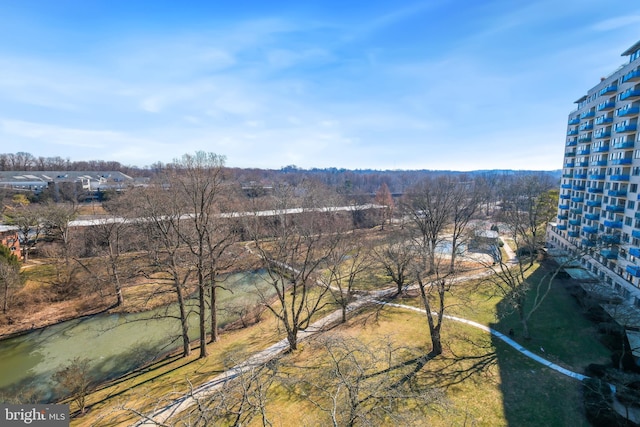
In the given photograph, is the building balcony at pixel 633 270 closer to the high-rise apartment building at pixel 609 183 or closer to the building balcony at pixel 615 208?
the high-rise apartment building at pixel 609 183

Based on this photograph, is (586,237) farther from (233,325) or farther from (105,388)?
(105,388)

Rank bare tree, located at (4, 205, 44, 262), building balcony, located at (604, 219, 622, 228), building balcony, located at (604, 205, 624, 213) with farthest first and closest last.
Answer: bare tree, located at (4, 205, 44, 262) < building balcony, located at (604, 205, 624, 213) < building balcony, located at (604, 219, 622, 228)

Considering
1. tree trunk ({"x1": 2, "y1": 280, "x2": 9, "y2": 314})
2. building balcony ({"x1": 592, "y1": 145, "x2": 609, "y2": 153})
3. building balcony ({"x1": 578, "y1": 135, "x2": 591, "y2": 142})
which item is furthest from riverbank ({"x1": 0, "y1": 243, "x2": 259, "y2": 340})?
building balcony ({"x1": 578, "y1": 135, "x2": 591, "y2": 142})

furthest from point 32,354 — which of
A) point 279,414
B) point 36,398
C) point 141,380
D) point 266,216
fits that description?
point 266,216

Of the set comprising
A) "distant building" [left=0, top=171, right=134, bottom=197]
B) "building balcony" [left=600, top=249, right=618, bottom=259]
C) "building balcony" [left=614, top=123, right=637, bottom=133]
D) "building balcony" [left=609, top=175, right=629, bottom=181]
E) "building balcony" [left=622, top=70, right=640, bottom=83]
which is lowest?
"building balcony" [left=600, top=249, right=618, bottom=259]

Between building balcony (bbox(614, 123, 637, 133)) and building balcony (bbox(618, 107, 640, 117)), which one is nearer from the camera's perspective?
building balcony (bbox(618, 107, 640, 117))

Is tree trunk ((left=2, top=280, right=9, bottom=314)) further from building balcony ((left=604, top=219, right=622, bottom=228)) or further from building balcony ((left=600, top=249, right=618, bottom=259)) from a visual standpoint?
building balcony ((left=604, top=219, right=622, bottom=228))

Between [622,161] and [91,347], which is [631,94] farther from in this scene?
[91,347]

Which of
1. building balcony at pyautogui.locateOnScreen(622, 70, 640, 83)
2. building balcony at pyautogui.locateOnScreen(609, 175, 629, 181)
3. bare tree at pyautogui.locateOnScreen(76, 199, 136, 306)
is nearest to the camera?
bare tree at pyautogui.locateOnScreen(76, 199, 136, 306)

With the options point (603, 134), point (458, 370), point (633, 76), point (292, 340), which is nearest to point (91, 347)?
point (292, 340)
